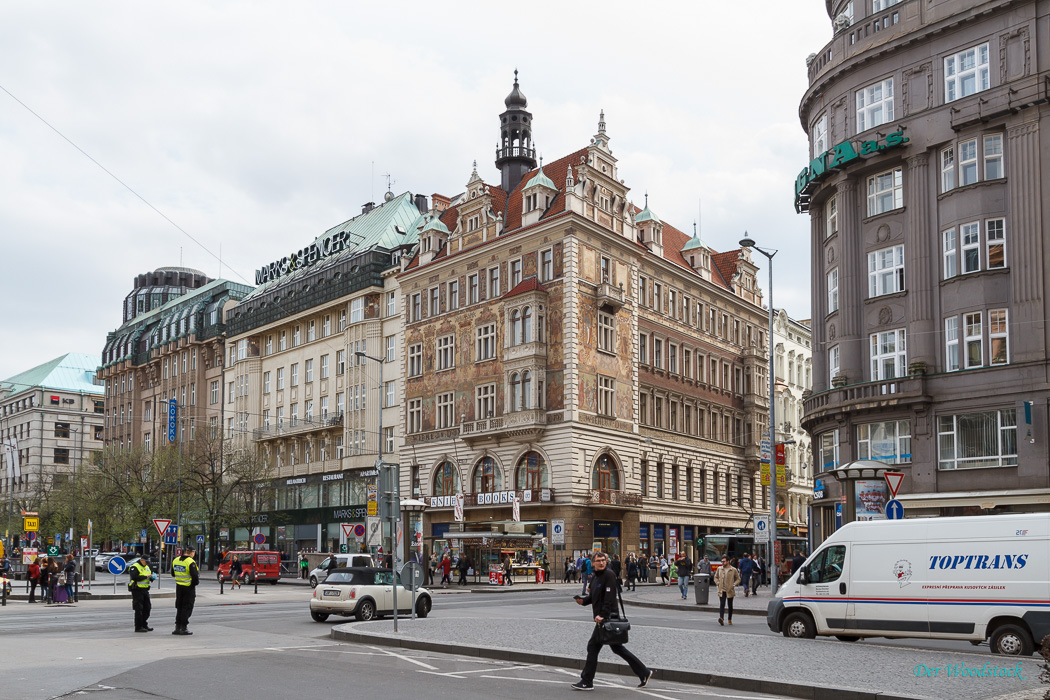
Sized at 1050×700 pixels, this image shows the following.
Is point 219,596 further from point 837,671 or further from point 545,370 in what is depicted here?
point 837,671

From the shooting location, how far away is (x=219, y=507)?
72188 mm

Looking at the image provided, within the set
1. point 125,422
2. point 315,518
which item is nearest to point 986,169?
point 315,518

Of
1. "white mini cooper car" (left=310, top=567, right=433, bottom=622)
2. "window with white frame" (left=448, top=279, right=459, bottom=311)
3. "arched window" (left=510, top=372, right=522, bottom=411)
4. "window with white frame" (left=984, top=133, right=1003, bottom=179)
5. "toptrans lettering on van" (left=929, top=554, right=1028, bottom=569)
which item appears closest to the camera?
"toptrans lettering on van" (left=929, top=554, right=1028, bottom=569)

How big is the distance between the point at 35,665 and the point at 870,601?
14.5 meters

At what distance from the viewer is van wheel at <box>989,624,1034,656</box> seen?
695 inches

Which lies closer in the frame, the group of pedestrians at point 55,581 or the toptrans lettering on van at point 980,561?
the toptrans lettering on van at point 980,561

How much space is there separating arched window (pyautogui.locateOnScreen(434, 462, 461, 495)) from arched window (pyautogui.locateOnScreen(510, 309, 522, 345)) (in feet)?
29.6

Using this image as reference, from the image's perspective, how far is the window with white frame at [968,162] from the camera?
1436 inches

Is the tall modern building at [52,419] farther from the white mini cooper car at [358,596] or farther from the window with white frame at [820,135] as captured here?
the white mini cooper car at [358,596]

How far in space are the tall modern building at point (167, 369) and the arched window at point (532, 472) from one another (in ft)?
112

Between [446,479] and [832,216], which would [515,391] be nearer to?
[446,479]

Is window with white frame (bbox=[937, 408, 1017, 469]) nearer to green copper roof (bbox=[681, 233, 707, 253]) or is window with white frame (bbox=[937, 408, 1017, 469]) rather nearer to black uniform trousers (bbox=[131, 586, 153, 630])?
black uniform trousers (bbox=[131, 586, 153, 630])

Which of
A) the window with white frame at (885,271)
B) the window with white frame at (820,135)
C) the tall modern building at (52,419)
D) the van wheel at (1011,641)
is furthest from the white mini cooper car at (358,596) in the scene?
the tall modern building at (52,419)

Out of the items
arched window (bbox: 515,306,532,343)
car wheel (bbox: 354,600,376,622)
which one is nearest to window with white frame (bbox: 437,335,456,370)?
arched window (bbox: 515,306,532,343)
